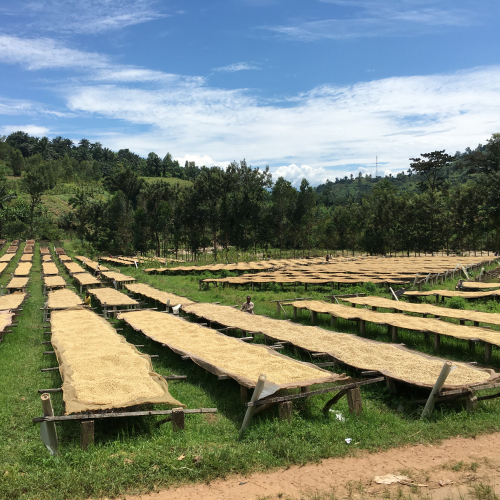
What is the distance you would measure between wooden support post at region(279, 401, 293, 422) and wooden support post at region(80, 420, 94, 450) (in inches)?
112

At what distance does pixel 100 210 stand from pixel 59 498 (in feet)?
166

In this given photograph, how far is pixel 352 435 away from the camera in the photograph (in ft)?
20.8

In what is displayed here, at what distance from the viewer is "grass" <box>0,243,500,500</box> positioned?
17.0 feet

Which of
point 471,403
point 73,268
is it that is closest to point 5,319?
point 471,403

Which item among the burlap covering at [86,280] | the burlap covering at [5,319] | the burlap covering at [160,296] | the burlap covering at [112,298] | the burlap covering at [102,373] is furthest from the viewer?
the burlap covering at [86,280]

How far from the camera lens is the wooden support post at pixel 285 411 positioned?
664 centimetres

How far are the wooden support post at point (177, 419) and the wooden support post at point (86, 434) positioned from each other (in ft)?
3.87

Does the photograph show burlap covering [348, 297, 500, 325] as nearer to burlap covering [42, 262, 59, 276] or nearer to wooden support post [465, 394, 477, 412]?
wooden support post [465, 394, 477, 412]

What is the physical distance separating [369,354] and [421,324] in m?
2.75

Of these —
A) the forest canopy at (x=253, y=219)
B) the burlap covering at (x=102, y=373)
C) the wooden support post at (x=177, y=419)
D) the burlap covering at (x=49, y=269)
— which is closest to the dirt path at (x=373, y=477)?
the wooden support post at (x=177, y=419)

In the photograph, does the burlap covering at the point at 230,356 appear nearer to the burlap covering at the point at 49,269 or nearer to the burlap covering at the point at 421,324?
the burlap covering at the point at 421,324

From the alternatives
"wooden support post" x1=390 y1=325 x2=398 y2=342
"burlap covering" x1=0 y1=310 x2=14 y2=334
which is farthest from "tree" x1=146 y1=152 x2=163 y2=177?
"wooden support post" x1=390 y1=325 x2=398 y2=342

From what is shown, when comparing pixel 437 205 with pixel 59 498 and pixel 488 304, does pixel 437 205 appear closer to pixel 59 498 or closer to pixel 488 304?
pixel 488 304

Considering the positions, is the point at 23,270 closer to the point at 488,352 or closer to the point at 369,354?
the point at 369,354
